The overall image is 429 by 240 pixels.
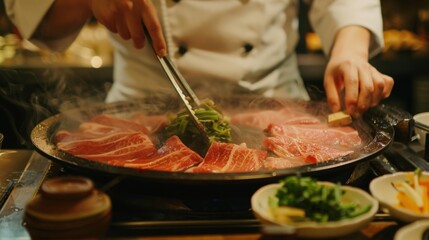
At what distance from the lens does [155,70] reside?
122 inches

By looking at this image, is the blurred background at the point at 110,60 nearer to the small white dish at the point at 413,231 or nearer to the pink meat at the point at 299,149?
the pink meat at the point at 299,149

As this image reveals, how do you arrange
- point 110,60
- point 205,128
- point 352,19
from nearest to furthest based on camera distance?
point 205,128 < point 352,19 < point 110,60

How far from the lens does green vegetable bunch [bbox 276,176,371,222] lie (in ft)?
4.86

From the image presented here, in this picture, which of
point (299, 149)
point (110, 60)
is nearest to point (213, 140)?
point (299, 149)

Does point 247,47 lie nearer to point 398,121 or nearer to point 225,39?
point 225,39

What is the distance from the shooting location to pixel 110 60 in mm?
5219

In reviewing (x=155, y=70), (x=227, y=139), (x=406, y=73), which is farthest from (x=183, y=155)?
(x=406, y=73)

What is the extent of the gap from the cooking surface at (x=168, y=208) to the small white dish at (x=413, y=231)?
0.18 metres

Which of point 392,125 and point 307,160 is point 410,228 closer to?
point 307,160

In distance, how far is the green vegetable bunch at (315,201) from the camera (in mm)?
1482

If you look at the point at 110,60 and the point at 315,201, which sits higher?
the point at 315,201

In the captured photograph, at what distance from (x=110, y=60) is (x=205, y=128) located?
10.3 feet

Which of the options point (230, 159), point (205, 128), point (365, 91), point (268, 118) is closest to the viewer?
point (230, 159)

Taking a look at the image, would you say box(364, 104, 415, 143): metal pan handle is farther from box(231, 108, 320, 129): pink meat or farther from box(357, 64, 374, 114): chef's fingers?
box(231, 108, 320, 129): pink meat
